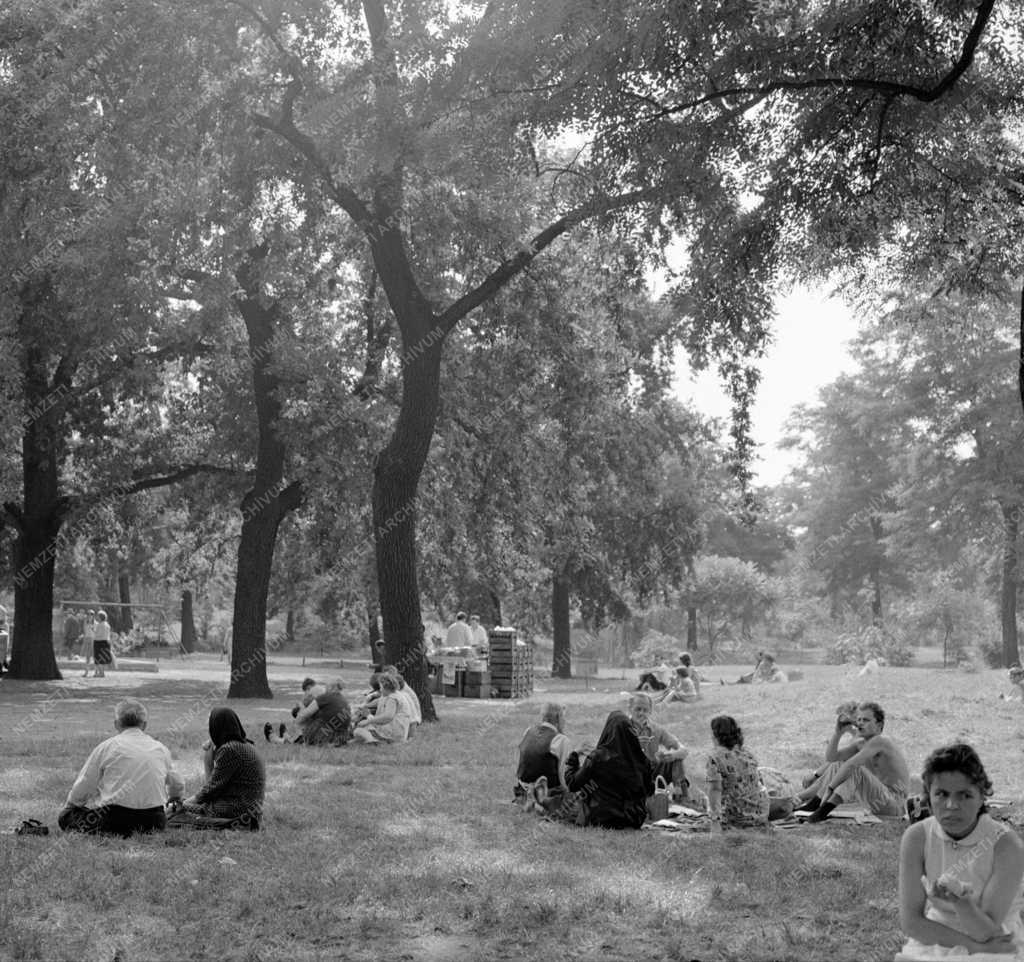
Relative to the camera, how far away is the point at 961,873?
4.84 meters

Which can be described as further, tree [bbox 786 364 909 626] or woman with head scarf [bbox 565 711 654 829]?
tree [bbox 786 364 909 626]

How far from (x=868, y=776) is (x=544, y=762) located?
2941 millimetres

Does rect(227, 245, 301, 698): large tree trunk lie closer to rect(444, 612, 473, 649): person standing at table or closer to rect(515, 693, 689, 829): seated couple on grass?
rect(444, 612, 473, 649): person standing at table

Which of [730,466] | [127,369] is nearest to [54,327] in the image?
[127,369]

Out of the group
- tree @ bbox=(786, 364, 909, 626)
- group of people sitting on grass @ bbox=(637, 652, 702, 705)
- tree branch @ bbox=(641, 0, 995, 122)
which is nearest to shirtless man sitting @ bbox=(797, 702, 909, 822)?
tree branch @ bbox=(641, 0, 995, 122)

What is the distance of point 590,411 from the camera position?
23859mm

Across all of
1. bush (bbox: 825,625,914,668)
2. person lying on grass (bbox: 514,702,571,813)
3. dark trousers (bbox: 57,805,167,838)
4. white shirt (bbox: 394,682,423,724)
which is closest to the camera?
dark trousers (bbox: 57,805,167,838)

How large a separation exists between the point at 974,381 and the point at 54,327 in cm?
3043

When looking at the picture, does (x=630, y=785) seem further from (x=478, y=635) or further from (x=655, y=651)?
(x=655, y=651)

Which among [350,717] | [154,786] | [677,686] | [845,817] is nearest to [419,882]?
[154,786]

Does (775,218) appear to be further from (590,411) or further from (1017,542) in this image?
(1017,542)

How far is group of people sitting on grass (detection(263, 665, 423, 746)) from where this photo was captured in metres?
17.8

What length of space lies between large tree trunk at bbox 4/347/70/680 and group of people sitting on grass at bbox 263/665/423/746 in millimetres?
14052

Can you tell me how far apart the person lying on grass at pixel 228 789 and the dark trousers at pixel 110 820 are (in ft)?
1.45
